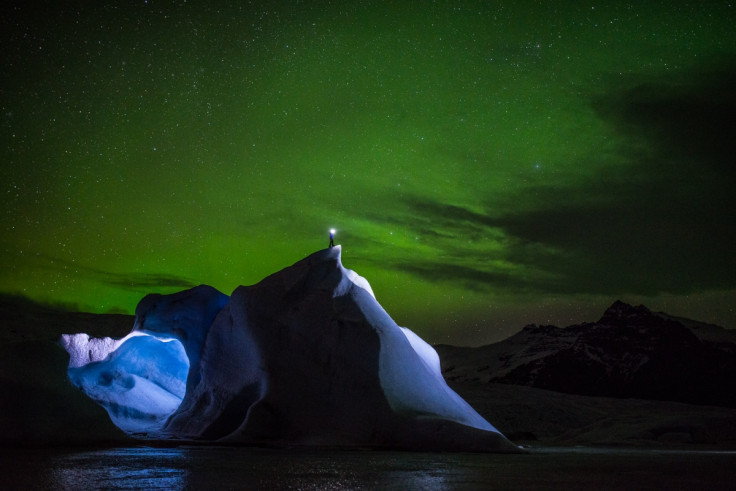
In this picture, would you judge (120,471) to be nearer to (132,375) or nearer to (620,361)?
(132,375)

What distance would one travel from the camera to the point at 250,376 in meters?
12.8

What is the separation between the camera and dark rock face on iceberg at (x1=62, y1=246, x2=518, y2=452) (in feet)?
37.1

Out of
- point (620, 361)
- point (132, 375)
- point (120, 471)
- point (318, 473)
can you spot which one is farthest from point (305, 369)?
point (620, 361)

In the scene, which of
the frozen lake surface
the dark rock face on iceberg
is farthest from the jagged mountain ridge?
the frozen lake surface

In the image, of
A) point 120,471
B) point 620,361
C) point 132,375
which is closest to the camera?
point 120,471

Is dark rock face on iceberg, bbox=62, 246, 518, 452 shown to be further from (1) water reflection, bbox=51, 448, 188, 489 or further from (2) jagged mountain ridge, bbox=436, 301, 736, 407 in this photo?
(2) jagged mountain ridge, bbox=436, 301, 736, 407

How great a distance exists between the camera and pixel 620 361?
86.9 meters

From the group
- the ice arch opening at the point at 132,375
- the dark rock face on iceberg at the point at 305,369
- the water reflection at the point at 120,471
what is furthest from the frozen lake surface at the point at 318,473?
the ice arch opening at the point at 132,375

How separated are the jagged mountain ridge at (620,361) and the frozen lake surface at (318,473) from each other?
65952 millimetres

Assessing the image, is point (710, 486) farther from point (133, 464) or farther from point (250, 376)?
point (250, 376)

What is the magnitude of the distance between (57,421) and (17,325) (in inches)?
403

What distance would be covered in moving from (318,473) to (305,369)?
584cm

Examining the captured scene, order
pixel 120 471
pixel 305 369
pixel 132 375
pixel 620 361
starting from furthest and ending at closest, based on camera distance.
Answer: pixel 620 361 < pixel 132 375 < pixel 305 369 < pixel 120 471

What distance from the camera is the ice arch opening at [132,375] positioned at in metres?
15.9
